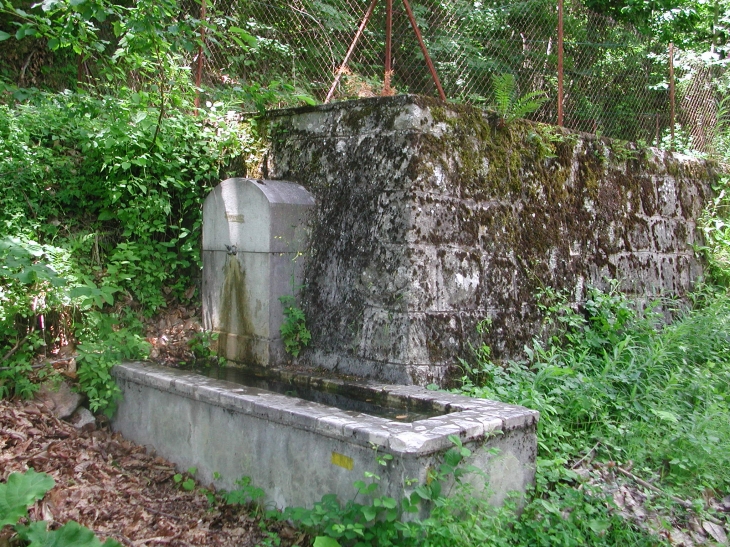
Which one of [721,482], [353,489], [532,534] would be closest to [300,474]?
[353,489]

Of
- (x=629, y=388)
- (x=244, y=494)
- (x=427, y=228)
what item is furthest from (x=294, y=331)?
(x=629, y=388)

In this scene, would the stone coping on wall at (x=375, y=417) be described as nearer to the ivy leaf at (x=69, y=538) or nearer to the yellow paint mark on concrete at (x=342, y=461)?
the yellow paint mark on concrete at (x=342, y=461)

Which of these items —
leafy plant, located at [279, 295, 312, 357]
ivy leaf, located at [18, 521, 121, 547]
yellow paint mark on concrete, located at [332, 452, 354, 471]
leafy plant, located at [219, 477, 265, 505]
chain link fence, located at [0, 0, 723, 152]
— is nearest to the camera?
ivy leaf, located at [18, 521, 121, 547]

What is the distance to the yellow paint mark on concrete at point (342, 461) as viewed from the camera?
2.92 m

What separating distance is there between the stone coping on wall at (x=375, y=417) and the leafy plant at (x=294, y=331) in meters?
0.73

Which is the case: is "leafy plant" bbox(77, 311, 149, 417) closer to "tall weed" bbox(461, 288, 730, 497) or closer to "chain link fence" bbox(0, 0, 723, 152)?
"tall weed" bbox(461, 288, 730, 497)

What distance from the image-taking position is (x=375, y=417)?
3.12 meters

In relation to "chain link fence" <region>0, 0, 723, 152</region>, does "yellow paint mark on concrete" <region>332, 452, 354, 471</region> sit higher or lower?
lower

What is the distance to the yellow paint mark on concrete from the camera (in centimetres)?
292

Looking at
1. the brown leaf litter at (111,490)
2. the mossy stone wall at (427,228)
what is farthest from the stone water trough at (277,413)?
the mossy stone wall at (427,228)

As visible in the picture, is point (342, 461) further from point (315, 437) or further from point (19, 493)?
point (19, 493)

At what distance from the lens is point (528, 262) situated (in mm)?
4816

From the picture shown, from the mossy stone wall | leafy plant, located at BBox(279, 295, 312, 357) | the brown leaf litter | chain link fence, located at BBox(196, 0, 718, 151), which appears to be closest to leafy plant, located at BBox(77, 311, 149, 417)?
the brown leaf litter

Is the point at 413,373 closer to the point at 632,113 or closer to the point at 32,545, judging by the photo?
the point at 32,545
